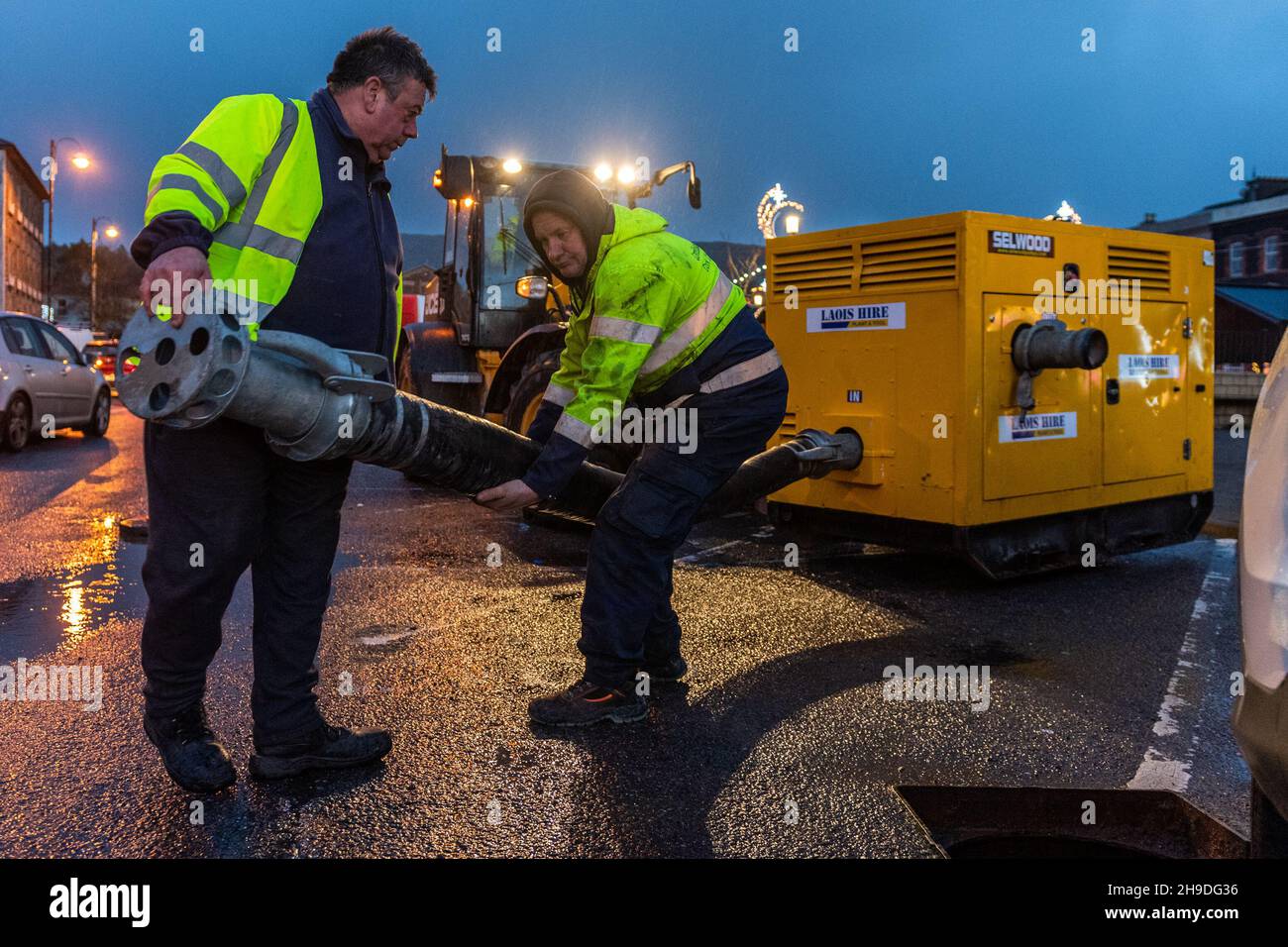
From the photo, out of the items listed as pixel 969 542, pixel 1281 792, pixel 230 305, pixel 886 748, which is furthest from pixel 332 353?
pixel 969 542

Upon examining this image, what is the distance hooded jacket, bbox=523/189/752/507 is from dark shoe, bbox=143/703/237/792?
119 cm

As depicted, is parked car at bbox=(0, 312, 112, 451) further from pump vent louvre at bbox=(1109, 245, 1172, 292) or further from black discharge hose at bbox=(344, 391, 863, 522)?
pump vent louvre at bbox=(1109, 245, 1172, 292)

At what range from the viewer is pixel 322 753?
3.20 metres

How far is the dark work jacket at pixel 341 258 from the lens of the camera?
9.78 ft

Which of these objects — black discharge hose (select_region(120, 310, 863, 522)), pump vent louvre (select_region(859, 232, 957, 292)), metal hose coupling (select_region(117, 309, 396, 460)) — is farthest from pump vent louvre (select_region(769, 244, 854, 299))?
metal hose coupling (select_region(117, 309, 396, 460))

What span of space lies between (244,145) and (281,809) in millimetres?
1778

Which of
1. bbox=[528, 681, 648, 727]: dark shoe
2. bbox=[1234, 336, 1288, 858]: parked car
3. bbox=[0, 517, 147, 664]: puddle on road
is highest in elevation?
bbox=[1234, 336, 1288, 858]: parked car

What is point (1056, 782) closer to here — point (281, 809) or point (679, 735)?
point (679, 735)

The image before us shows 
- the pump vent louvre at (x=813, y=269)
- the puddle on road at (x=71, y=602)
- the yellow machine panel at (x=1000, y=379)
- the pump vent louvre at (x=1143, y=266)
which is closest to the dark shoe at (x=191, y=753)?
the puddle on road at (x=71, y=602)

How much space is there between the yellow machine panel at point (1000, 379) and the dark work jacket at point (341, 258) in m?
3.44

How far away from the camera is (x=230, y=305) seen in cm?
276

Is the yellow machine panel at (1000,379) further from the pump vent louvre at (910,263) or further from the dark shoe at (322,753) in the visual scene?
the dark shoe at (322,753)

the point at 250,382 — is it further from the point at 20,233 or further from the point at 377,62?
the point at 20,233

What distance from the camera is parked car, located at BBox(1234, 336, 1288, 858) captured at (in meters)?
1.72
